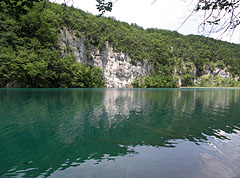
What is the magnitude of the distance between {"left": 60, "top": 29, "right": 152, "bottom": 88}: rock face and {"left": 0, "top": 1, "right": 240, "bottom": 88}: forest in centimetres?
294

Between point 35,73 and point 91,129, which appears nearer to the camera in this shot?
point 91,129

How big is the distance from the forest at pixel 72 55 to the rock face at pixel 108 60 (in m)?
2.94

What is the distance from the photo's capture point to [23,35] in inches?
2446

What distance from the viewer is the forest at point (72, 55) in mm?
49656

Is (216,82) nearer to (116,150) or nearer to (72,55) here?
(72,55)

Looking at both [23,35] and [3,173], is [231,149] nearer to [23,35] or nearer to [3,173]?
[3,173]

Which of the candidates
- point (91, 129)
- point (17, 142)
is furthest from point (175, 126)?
point (17, 142)

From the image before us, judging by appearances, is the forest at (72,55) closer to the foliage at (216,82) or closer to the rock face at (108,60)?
the foliage at (216,82)

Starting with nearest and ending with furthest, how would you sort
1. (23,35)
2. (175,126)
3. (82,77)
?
(175,126) < (23,35) < (82,77)

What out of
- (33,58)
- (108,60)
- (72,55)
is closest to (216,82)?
(108,60)

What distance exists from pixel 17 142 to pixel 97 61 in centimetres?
8706

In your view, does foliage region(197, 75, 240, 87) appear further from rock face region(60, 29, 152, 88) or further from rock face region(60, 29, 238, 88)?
rock face region(60, 29, 152, 88)

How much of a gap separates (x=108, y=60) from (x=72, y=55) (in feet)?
88.2

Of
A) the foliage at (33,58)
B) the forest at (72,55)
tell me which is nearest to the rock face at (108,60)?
the forest at (72,55)
